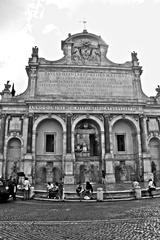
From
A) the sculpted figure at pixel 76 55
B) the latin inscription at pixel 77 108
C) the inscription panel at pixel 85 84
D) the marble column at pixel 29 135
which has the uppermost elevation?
the sculpted figure at pixel 76 55

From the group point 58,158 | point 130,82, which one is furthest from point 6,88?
point 130,82

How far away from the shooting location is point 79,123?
3027 centimetres

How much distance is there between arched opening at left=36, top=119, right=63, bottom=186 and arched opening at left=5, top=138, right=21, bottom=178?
2.44 m

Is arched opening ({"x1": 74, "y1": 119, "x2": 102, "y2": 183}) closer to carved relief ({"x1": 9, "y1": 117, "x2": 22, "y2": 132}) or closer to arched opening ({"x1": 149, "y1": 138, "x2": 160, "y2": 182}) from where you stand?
arched opening ({"x1": 149, "y1": 138, "x2": 160, "y2": 182})

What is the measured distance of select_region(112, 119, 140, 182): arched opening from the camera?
94.4 feet

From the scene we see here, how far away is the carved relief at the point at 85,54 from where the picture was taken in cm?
3252

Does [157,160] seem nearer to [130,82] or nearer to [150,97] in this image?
[150,97]

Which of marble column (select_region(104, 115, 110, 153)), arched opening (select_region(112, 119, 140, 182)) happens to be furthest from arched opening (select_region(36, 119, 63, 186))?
arched opening (select_region(112, 119, 140, 182))

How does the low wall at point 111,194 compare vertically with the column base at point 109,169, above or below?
below

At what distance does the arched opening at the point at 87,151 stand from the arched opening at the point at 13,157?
7.39m

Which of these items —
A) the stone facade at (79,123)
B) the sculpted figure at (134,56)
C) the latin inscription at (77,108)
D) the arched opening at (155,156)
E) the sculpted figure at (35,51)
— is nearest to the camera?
the stone facade at (79,123)

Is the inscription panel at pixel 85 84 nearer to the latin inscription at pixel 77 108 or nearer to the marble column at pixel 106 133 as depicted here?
the latin inscription at pixel 77 108

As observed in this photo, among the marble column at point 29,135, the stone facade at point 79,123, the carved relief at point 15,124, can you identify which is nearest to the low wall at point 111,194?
the stone facade at point 79,123

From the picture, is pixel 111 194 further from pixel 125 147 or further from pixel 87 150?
pixel 125 147
